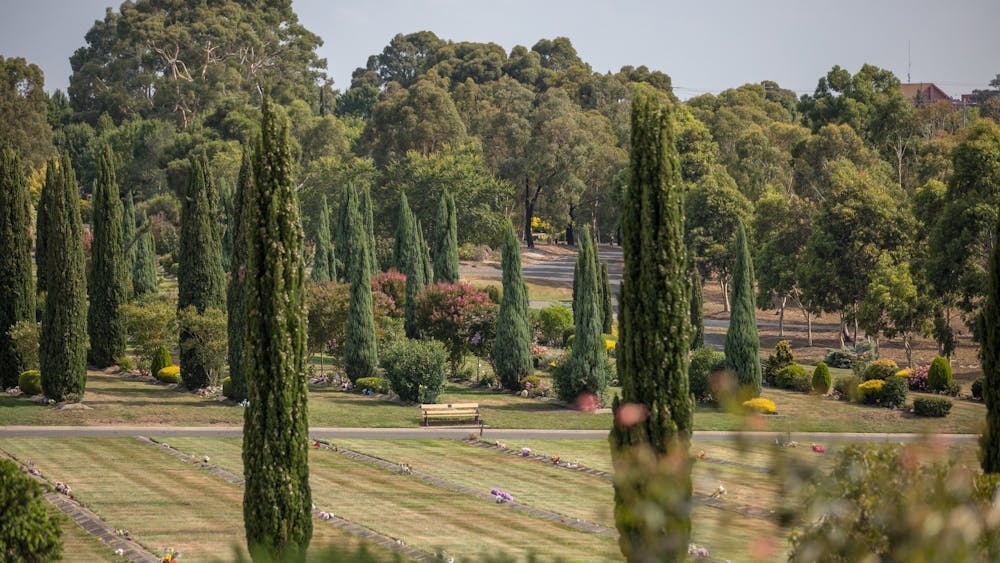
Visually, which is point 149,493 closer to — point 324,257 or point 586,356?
point 586,356

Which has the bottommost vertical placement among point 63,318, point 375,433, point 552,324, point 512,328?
point 375,433

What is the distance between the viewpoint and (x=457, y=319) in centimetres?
4209

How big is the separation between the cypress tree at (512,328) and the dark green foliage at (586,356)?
121 inches

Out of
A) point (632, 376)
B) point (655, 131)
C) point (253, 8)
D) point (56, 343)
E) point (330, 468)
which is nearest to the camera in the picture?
point (632, 376)

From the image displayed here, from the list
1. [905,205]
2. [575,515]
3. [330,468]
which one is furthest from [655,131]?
[905,205]

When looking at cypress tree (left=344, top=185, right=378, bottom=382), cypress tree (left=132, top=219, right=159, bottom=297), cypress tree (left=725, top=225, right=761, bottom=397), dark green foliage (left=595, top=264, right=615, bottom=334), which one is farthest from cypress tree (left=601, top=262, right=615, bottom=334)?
cypress tree (left=132, top=219, right=159, bottom=297)

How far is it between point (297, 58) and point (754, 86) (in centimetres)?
4831

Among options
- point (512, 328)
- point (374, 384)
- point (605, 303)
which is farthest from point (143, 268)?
point (512, 328)

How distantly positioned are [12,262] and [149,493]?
1586 centimetres

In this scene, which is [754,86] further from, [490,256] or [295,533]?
[295,533]

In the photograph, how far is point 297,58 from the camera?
133 m

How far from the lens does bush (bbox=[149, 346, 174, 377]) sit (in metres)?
38.2

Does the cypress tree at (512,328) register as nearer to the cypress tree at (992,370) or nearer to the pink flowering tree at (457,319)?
the pink flowering tree at (457,319)

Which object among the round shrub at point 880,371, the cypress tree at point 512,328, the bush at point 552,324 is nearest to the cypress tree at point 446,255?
the bush at point 552,324
